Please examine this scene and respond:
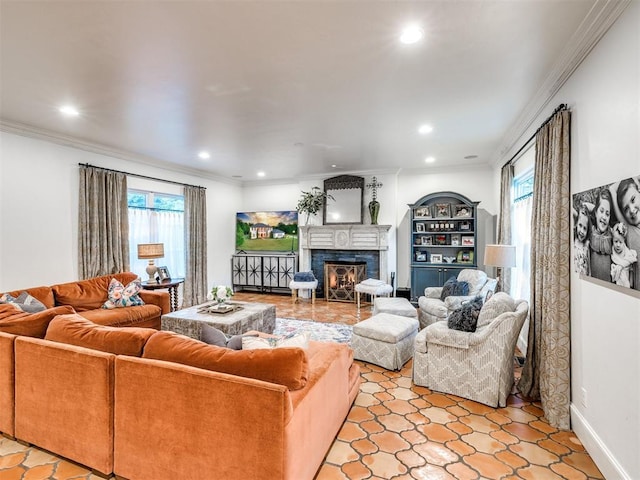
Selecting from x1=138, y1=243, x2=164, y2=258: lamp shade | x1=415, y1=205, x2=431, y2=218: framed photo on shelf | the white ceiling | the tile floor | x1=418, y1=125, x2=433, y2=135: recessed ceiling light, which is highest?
x1=418, y1=125, x2=433, y2=135: recessed ceiling light

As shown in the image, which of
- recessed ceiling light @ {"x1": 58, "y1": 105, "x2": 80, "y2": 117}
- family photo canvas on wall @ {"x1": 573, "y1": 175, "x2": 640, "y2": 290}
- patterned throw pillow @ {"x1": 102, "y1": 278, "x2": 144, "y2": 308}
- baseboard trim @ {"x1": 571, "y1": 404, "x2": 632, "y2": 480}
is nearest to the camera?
family photo canvas on wall @ {"x1": 573, "y1": 175, "x2": 640, "y2": 290}

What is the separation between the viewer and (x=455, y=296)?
181 inches

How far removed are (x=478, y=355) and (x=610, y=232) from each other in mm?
1473

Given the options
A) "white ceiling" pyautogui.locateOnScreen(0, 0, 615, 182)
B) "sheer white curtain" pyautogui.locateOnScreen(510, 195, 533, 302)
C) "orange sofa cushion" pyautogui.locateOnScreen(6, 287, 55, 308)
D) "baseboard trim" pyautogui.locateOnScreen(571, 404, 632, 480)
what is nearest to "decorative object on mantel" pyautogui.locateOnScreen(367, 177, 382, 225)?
"white ceiling" pyautogui.locateOnScreen(0, 0, 615, 182)

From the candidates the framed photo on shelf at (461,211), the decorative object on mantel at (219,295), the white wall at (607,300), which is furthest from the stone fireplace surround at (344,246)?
the white wall at (607,300)

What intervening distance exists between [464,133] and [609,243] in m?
2.78

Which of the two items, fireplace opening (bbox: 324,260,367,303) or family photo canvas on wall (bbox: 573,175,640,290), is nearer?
family photo canvas on wall (bbox: 573,175,640,290)

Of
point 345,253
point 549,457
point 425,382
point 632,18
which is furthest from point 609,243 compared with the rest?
point 345,253

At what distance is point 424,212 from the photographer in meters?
6.14

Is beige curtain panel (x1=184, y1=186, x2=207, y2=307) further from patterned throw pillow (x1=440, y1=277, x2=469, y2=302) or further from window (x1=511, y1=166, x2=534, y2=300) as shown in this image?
window (x1=511, y1=166, x2=534, y2=300)

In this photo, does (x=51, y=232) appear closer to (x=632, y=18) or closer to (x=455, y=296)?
(x=455, y=296)

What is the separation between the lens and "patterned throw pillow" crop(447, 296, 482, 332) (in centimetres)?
293

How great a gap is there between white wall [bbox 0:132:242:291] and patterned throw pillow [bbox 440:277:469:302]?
543 centimetres

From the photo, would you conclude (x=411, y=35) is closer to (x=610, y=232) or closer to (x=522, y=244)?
(x=610, y=232)
